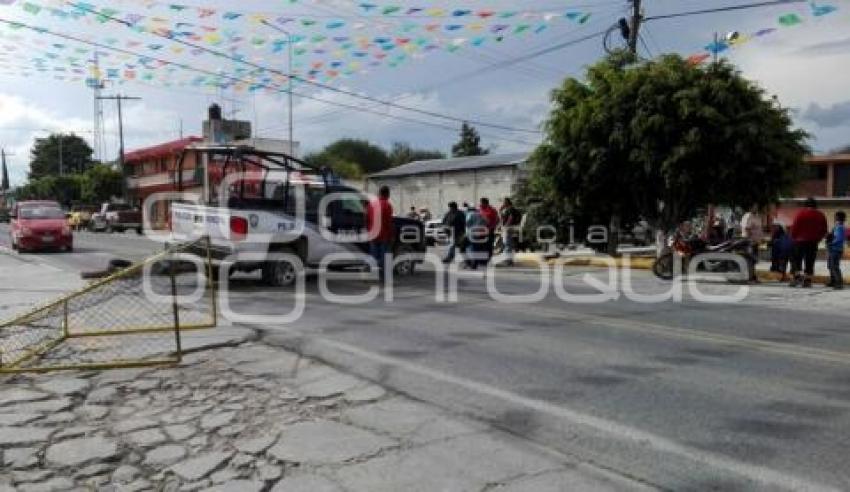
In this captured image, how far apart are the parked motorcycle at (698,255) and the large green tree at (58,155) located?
112m

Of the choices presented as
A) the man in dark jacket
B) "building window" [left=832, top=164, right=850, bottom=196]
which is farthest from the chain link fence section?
"building window" [left=832, top=164, right=850, bottom=196]

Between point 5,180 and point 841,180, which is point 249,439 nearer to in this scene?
point 841,180

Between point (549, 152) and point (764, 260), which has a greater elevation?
point (549, 152)

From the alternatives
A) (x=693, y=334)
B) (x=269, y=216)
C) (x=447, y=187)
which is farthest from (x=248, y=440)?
(x=447, y=187)

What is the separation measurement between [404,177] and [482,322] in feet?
137

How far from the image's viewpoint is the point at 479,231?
1955 centimetres

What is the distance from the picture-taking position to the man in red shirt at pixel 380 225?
15078 millimetres

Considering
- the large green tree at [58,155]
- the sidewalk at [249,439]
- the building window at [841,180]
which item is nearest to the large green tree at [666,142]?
the sidewalk at [249,439]

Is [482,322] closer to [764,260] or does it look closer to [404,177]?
[764,260]

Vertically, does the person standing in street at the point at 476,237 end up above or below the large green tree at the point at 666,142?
below

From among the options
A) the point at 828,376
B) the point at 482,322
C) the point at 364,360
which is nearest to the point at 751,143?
the point at 482,322

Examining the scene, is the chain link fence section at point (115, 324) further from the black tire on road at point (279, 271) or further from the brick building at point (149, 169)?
the brick building at point (149, 169)

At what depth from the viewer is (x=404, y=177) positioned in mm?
51500

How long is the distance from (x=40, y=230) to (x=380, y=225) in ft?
49.8
